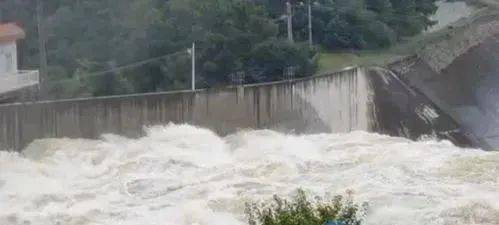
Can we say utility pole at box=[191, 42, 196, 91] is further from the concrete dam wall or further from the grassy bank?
the grassy bank

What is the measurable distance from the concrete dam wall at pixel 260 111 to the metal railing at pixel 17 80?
269cm

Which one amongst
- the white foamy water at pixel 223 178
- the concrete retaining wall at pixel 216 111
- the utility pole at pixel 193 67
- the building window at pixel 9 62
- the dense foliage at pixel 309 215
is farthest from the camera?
the utility pole at pixel 193 67

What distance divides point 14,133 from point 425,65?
1383 cm

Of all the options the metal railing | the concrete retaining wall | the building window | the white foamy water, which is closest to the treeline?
the building window

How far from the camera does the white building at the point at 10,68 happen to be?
23.0 meters

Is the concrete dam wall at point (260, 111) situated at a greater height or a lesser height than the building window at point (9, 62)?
lesser

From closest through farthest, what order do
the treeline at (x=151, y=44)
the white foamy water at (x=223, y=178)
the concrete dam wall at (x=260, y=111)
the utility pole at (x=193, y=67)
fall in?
the white foamy water at (x=223, y=178) < the concrete dam wall at (x=260, y=111) < the utility pole at (x=193, y=67) < the treeline at (x=151, y=44)

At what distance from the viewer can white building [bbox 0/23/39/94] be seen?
2305cm

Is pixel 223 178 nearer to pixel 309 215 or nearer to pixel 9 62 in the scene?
pixel 9 62

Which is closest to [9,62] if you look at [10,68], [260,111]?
[10,68]

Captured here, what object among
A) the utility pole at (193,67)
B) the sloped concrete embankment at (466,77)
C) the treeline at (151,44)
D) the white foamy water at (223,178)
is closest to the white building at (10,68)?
the treeline at (151,44)

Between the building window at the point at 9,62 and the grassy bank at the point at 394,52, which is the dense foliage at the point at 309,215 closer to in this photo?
the building window at the point at 9,62

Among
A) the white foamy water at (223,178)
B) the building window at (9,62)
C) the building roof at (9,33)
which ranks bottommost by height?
the white foamy water at (223,178)

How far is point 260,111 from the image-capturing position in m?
23.5
